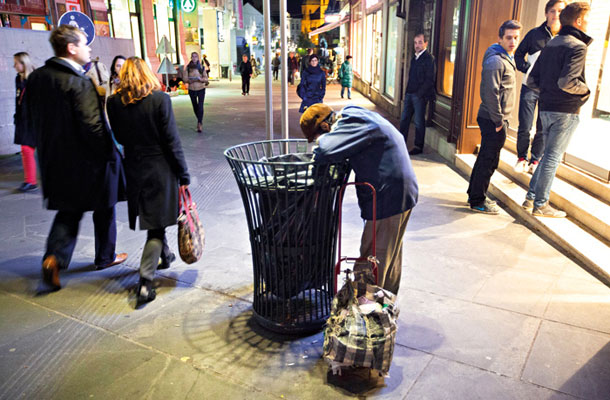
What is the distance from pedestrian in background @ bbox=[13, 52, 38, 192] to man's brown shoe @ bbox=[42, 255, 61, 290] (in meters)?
2.90

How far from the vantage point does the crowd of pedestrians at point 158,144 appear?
2.77 metres

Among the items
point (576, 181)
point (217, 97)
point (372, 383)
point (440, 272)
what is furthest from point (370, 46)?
point (372, 383)

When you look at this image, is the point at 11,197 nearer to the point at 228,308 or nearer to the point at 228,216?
the point at 228,216

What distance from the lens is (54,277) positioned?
367 cm

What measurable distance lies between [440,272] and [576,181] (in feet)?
8.65

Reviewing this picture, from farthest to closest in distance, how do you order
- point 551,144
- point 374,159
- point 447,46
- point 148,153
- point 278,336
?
1. point 447,46
2. point 551,144
3. point 148,153
4. point 278,336
5. point 374,159

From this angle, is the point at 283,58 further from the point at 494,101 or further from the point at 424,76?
the point at 424,76

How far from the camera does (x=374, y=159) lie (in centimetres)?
273

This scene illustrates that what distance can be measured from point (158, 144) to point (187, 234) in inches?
26.5

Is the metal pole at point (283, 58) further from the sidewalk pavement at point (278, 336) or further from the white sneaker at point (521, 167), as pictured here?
the white sneaker at point (521, 167)

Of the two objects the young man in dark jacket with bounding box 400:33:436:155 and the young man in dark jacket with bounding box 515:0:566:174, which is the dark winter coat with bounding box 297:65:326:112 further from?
the young man in dark jacket with bounding box 515:0:566:174

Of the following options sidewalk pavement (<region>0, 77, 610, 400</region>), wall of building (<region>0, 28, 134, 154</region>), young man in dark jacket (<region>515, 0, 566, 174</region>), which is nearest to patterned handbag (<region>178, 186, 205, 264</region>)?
sidewalk pavement (<region>0, 77, 610, 400</region>)

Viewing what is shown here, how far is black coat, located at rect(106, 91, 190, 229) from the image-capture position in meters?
3.29

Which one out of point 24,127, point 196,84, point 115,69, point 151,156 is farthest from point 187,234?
point 196,84
